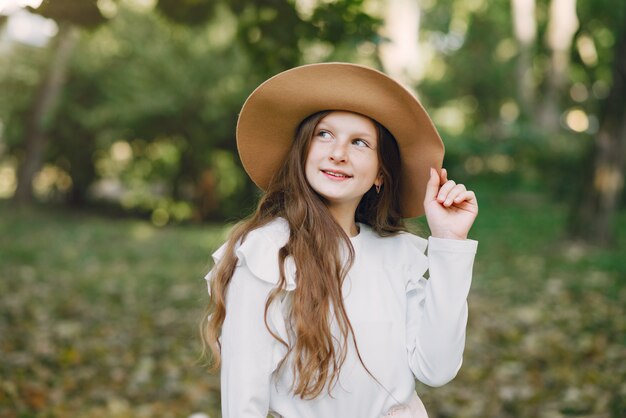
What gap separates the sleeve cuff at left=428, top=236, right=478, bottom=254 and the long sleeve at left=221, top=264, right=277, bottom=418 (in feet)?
Result: 1.47

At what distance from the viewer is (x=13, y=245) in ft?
34.3

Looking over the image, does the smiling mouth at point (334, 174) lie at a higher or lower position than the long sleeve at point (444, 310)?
higher

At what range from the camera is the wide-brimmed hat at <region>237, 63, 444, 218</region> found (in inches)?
72.5

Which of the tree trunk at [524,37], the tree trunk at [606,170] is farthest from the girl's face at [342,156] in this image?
the tree trunk at [524,37]

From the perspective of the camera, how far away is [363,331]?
1.83m

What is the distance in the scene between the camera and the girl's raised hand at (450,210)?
1.83 metres

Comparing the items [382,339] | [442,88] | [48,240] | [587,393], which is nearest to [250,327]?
[382,339]

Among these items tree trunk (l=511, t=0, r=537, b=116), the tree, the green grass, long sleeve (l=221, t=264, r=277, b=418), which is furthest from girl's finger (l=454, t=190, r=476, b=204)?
tree trunk (l=511, t=0, r=537, b=116)

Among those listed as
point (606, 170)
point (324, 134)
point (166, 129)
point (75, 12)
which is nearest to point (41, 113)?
point (166, 129)

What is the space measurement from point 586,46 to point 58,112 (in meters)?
19.0

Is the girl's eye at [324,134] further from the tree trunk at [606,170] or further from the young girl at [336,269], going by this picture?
the tree trunk at [606,170]

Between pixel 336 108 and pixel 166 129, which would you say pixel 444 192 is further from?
pixel 166 129

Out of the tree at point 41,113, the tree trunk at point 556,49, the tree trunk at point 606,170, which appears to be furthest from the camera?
the tree trunk at point 556,49

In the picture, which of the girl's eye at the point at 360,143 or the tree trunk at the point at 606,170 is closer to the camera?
the girl's eye at the point at 360,143
